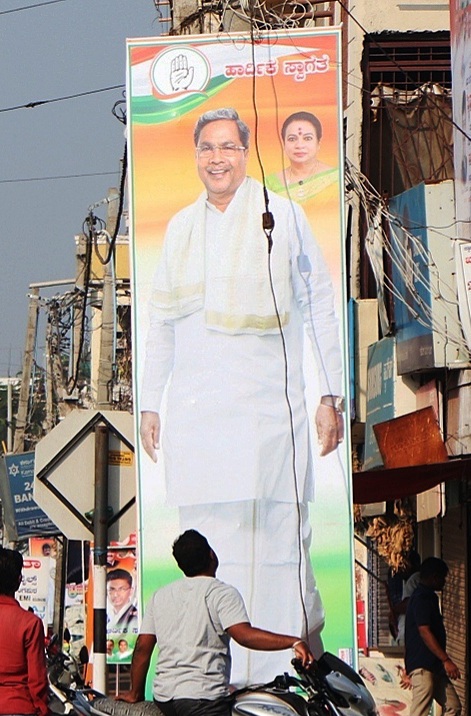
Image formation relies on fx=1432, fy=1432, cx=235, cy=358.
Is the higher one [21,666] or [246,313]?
[246,313]

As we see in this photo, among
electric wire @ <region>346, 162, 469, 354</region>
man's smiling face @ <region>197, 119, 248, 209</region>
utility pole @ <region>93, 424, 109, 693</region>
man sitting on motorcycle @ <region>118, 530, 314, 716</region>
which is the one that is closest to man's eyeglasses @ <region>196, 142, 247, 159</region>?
man's smiling face @ <region>197, 119, 248, 209</region>

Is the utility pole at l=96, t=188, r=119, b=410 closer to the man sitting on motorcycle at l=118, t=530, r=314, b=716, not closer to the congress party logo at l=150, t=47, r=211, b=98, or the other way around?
the congress party logo at l=150, t=47, r=211, b=98

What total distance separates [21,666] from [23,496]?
21344 mm

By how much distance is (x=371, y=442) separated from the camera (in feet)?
54.8

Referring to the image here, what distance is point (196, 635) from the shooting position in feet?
21.7

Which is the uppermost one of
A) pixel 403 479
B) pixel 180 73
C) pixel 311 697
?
pixel 180 73

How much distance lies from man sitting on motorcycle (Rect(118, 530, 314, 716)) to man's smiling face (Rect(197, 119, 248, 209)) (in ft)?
12.9

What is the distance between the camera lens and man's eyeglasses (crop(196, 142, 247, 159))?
33.6ft

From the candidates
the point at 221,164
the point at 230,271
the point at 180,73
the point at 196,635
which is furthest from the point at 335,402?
the point at 196,635

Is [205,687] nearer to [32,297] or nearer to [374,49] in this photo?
[374,49]

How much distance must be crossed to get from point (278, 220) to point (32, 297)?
1060 inches

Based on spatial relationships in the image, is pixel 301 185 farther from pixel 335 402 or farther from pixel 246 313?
pixel 335 402

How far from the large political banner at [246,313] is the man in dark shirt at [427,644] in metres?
2.48

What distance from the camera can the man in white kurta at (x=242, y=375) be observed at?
9.68 metres
